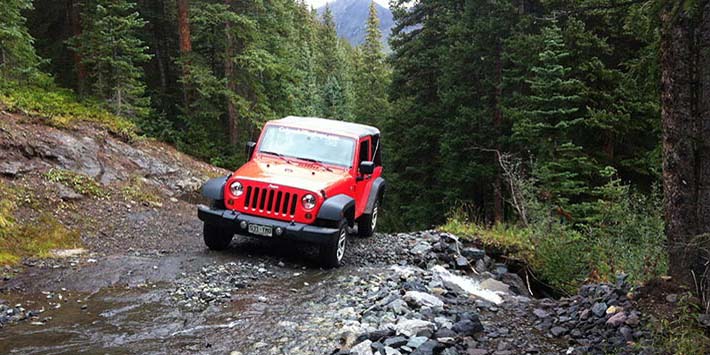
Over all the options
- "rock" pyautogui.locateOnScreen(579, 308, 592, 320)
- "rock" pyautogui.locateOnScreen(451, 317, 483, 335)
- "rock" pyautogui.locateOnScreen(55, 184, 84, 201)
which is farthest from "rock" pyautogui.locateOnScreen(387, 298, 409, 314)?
"rock" pyautogui.locateOnScreen(55, 184, 84, 201)

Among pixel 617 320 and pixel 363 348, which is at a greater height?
pixel 617 320

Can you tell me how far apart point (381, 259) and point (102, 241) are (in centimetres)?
529

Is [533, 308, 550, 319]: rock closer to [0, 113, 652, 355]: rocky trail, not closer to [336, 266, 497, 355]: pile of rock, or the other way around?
[0, 113, 652, 355]: rocky trail

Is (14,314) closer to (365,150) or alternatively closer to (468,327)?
(468,327)

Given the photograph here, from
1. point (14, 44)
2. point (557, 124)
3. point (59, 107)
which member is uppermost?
point (14, 44)

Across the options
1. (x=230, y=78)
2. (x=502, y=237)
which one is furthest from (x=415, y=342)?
(x=230, y=78)

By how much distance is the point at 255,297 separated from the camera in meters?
7.07

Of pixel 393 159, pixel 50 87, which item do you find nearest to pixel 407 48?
pixel 393 159

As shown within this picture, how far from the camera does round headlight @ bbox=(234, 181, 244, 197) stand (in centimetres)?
862

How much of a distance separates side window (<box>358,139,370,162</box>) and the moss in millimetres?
6122

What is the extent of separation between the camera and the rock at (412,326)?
533cm

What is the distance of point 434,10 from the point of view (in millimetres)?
30047

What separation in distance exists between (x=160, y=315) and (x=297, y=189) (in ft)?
9.65

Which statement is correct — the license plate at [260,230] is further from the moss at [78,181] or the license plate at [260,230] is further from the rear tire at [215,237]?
the moss at [78,181]
